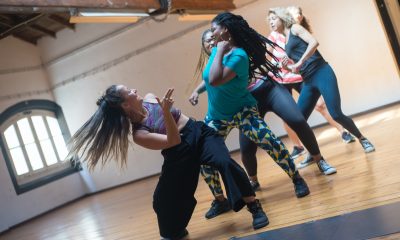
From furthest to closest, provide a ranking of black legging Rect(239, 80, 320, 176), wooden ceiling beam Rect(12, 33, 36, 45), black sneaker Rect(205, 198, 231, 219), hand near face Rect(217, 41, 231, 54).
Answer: wooden ceiling beam Rect(12, 33, 36, 45) → black sneaker Rect(205, 198, 231, 219) → black legging Rect(239, 80, 320, 176) → hand near face Rect(217, 41, 231, 54)

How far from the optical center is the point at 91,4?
4938 millimetres

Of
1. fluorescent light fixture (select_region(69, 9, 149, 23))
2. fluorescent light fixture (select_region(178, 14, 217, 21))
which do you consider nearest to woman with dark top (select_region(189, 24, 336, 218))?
fluorescent light fixture (select_region(69, 9, 149, 23))

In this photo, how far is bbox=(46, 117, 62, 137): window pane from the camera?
32.3ft

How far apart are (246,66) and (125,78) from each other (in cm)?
614

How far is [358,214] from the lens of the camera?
2666mm

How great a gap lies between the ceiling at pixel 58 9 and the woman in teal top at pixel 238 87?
176 cm

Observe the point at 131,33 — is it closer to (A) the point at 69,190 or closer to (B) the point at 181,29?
(B) the point at 181,29

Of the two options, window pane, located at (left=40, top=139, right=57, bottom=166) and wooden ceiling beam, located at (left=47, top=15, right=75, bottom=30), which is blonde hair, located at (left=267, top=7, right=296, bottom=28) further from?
window pane, located at (left=40, top=139, right=57, bottom=166)

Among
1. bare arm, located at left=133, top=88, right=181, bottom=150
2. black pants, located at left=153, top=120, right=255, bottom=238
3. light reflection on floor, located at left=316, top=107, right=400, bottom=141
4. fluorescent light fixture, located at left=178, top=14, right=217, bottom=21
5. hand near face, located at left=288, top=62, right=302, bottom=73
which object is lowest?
light reflection on floor, located at left=316, top=107, right=400, bottom=141

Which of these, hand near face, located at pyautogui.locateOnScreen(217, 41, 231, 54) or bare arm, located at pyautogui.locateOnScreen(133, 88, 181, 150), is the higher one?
hand near face, located at pyautogui.locateOnScreen(217, 41, 231, 54)

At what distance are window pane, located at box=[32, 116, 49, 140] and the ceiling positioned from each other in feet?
5.27

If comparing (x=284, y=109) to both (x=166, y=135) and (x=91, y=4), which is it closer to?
(x=166, y=135)

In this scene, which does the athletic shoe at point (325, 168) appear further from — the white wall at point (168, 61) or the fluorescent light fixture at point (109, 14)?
the white wall at point (168, 61)

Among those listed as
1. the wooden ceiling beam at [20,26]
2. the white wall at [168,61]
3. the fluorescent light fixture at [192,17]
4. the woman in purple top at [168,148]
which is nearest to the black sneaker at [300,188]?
the woman in purple top at [168,148]
